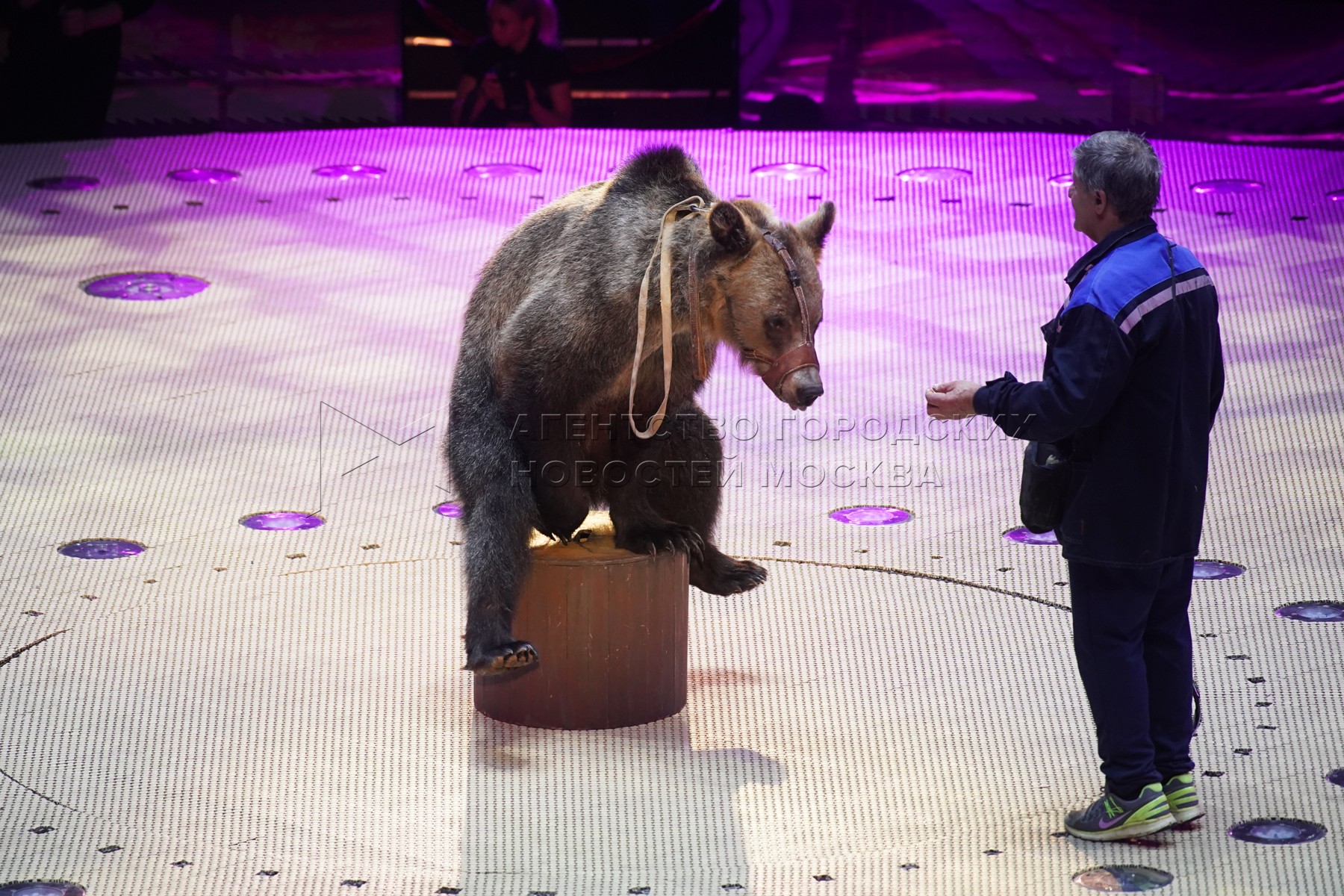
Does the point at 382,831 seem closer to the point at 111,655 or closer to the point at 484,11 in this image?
the point at 111,655

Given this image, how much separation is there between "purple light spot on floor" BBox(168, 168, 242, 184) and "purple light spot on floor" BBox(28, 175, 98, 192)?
40 cm

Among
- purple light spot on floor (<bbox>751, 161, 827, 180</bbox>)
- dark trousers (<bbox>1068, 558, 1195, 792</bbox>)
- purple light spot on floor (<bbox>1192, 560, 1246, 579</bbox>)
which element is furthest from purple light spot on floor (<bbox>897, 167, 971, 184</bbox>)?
dark trousers (<bbox>1068, 558, 1195, 792</bbox>)

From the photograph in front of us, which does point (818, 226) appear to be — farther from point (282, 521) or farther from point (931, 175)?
point (931, 175)

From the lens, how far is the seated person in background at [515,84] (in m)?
10.4

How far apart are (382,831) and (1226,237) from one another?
5.89 m

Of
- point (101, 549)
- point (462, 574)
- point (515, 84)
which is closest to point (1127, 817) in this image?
point (462, 574)

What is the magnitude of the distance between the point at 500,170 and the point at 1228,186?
145 inches

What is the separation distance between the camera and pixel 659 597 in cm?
485

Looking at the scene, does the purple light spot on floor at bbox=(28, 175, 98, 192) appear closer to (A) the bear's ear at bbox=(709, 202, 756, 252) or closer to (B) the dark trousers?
(A) the bear's ear at bbox=(709, 202, 756, 252)

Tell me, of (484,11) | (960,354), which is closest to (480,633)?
(960,354)

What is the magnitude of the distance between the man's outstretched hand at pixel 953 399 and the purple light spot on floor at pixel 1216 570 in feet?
6.69

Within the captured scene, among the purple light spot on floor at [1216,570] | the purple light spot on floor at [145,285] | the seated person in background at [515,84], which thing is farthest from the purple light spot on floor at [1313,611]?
the seated person in background at [515,84]

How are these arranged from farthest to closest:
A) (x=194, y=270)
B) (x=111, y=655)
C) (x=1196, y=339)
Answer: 1. (x=194, y=270)
2. (x=111, y=655)
3. (x=1196, y=339)

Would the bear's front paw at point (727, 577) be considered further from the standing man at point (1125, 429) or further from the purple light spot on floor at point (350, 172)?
the purple light spot on floor at point (350, 172)
